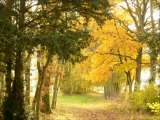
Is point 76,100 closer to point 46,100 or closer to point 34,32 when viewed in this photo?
point 46,100

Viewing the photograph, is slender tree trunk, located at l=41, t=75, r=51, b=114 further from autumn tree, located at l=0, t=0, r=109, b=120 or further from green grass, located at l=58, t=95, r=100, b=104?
green grass, located at l=58, t=95, r=100, b=104

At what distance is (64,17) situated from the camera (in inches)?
607

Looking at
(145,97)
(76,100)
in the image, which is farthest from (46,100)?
(76,100)

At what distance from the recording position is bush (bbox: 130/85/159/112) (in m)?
18.4

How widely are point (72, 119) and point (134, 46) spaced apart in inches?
330

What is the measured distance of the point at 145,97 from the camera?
18656mm

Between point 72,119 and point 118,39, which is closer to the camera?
point 72,119

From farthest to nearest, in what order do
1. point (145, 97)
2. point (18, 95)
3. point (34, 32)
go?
point (145, 97) → point (18, 95) → point (34, 32)

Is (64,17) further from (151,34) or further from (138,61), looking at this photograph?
(138,61)

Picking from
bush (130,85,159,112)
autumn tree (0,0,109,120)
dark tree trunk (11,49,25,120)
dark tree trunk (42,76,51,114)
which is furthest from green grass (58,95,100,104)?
autumn tree (0,0,109,120)

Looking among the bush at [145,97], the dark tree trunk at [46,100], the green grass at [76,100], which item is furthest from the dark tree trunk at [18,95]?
the green grass at [76,100]

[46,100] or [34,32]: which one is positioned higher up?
[34,32]

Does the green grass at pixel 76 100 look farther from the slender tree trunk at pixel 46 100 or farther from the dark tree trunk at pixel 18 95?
the dark tree trunk at pixel 18 95

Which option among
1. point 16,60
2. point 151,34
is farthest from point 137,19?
point 16,60
